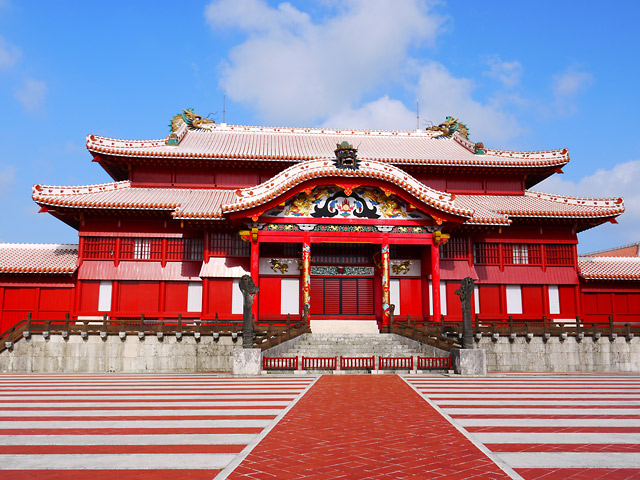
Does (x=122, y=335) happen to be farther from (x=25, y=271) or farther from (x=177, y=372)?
(x=25, y=271)

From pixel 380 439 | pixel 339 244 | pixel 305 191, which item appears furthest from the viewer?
pixel 339 244

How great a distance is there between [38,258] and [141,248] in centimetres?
549

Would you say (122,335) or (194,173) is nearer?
(122,335)

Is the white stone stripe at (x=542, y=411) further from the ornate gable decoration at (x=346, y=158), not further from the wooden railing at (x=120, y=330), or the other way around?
the ornate gable decoration at (x=346, y=158)

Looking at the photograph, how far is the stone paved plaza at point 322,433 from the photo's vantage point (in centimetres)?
623

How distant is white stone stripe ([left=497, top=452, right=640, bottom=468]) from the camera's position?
6.39 metres

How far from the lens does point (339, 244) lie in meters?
27.9

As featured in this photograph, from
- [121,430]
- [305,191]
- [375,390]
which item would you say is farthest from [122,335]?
[121,430]

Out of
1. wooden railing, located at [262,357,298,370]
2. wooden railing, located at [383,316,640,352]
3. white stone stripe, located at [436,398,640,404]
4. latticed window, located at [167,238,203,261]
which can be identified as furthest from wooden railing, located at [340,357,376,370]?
latticed window, located at [167,238,203,261]

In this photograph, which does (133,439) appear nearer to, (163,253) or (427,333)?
(427,333)

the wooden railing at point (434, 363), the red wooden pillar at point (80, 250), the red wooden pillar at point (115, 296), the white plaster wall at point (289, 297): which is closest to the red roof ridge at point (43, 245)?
the red wooden pillar at point (80, 250)

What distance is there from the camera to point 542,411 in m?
10.4

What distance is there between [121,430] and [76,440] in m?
0.84

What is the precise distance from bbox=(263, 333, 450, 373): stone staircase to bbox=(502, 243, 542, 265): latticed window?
9422mm
